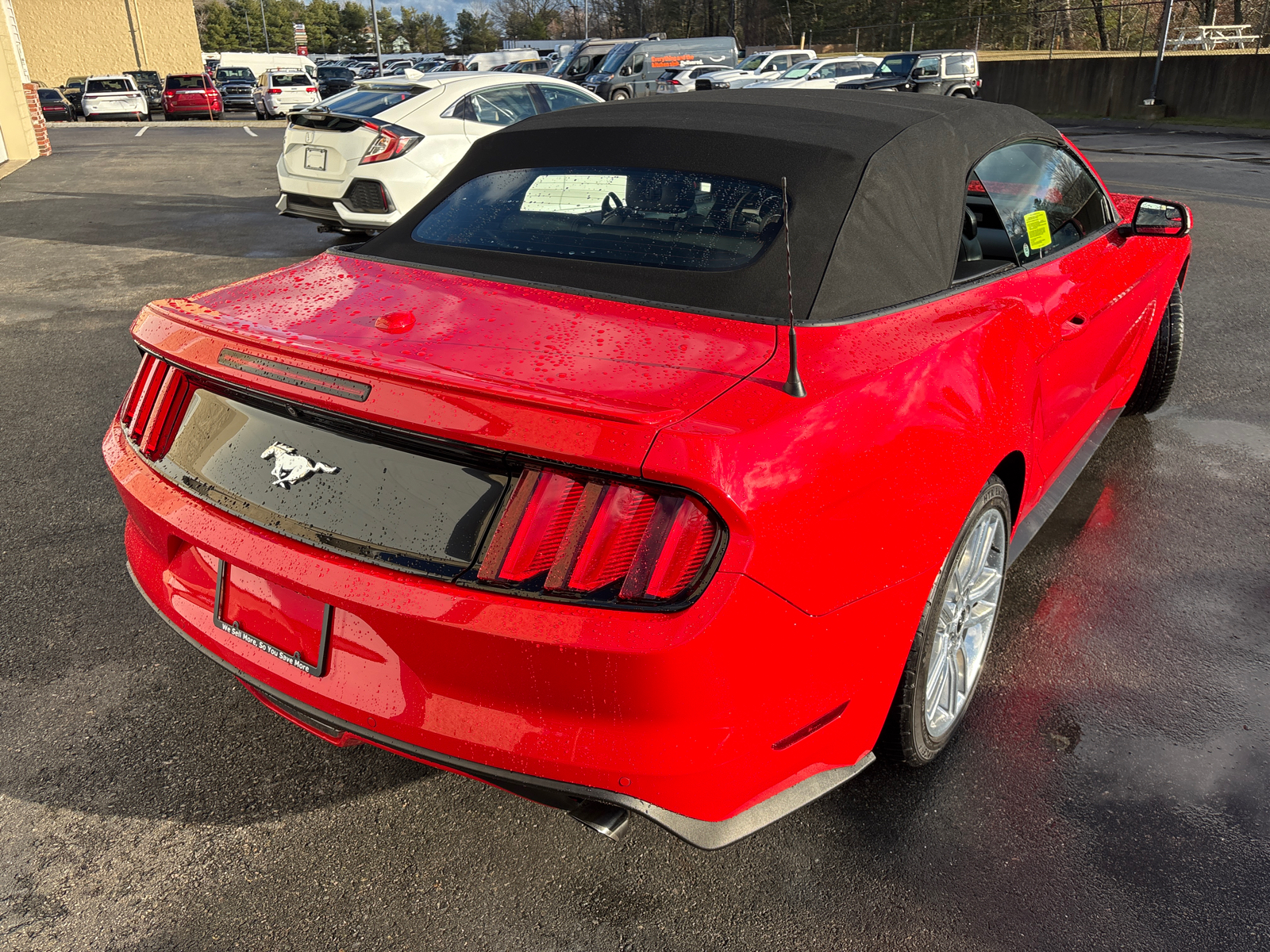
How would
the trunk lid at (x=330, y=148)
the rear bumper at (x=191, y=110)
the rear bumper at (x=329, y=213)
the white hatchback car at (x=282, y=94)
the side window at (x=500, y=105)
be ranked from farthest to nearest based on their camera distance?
1. the rear bumper at (x=191, y=110)
2. the white hatchback car at (x=282, y=94)
3. the side window at (x=500, y=105)
4. the trunk lid at (x=330, y=148)
5. the rear bumper at (x=329, y=213)

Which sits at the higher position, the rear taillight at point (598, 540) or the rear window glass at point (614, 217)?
the rear window glass at point (614, 217)

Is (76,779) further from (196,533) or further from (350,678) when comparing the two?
(350,678)

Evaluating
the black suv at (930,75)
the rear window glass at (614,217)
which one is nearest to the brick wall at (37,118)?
the black suv at (930,75)

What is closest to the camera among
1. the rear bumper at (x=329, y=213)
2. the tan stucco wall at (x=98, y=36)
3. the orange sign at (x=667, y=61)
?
the rear bumper at (x=329, y=213)

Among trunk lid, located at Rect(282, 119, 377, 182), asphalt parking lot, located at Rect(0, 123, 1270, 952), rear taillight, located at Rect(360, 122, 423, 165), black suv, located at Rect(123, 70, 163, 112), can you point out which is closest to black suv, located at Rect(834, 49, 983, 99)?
rear taillight, located at Rect(360, 122, 423, 165)

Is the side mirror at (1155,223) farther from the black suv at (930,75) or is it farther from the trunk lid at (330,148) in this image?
the black suv at (930,75)

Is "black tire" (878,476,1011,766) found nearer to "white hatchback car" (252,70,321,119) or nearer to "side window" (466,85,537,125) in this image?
"side window" (466,85,537,125)

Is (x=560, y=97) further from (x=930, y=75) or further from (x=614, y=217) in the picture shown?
(x=930, y=75)

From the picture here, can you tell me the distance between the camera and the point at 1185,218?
12.4 ft

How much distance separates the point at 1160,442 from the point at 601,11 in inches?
4050

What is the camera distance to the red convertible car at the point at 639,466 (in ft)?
5.56

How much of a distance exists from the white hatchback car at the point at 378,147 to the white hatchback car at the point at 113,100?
30.5 metres

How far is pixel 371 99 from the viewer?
9.51 meters

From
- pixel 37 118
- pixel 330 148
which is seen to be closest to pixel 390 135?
pixel 330 148
